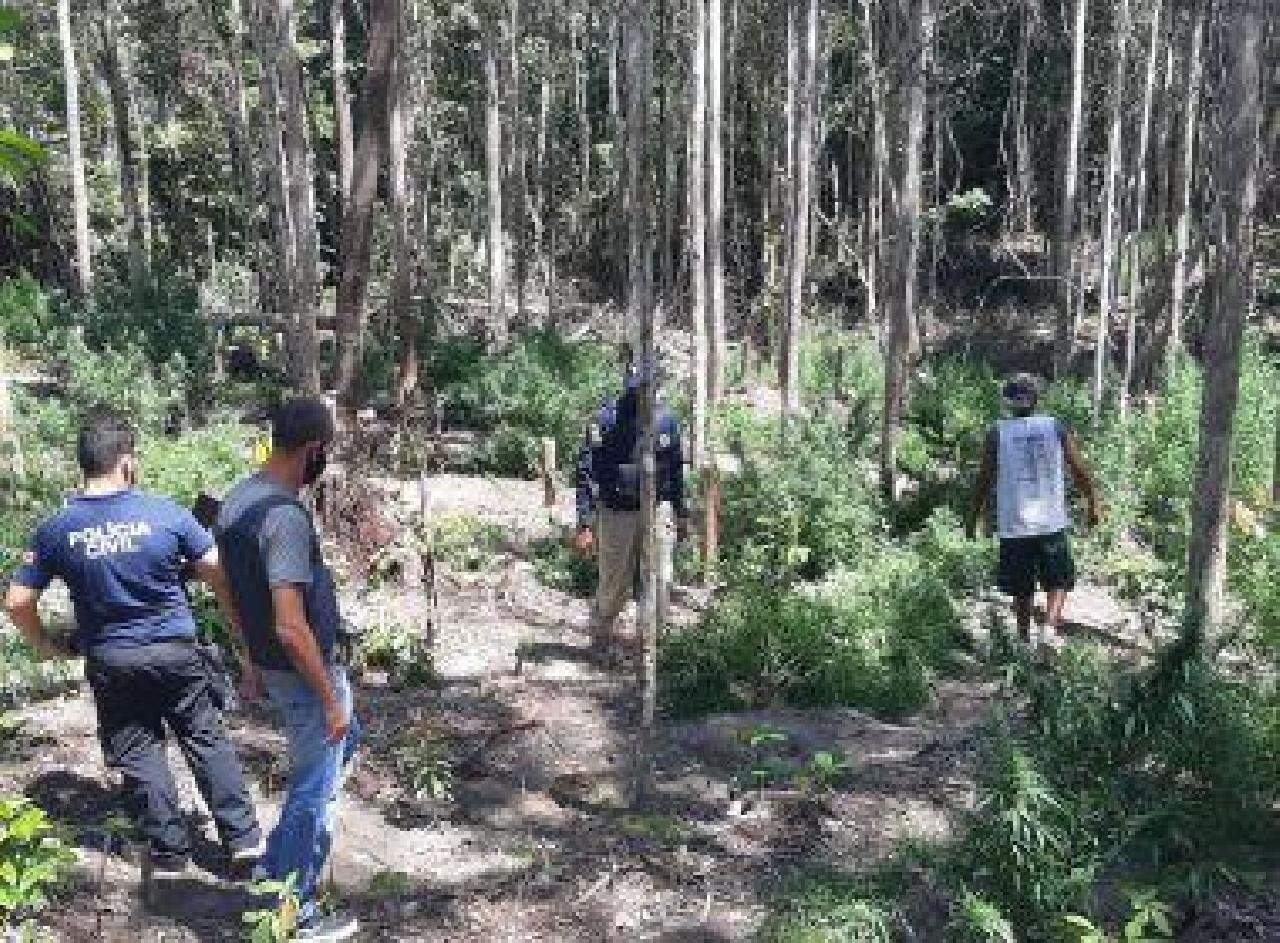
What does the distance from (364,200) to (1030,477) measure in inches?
200

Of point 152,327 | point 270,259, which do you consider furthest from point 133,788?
point 270,259

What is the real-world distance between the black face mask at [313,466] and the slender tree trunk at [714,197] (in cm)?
1057

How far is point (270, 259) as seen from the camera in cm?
2570

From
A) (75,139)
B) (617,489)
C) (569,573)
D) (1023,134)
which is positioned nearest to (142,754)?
(617,489)

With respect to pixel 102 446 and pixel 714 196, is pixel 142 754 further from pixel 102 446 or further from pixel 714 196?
pixel 714 196

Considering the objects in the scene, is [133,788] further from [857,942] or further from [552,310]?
[552,310]

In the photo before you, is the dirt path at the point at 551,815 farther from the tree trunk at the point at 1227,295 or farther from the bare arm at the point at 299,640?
the tree trunk at the point at 1227,295

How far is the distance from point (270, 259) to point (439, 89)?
902cm

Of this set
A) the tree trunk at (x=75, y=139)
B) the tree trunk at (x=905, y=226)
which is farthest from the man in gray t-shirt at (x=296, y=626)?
the tree trunk at (x=75, y=139)

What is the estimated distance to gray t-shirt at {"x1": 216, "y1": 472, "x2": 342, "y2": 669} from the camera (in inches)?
157

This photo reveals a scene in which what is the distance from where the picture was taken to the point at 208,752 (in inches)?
182

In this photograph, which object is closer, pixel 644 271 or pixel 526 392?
pixel 644 271

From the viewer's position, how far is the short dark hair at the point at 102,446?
14.2 ft

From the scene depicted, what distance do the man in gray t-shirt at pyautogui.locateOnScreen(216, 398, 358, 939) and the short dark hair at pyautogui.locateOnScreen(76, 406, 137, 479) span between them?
49cm
